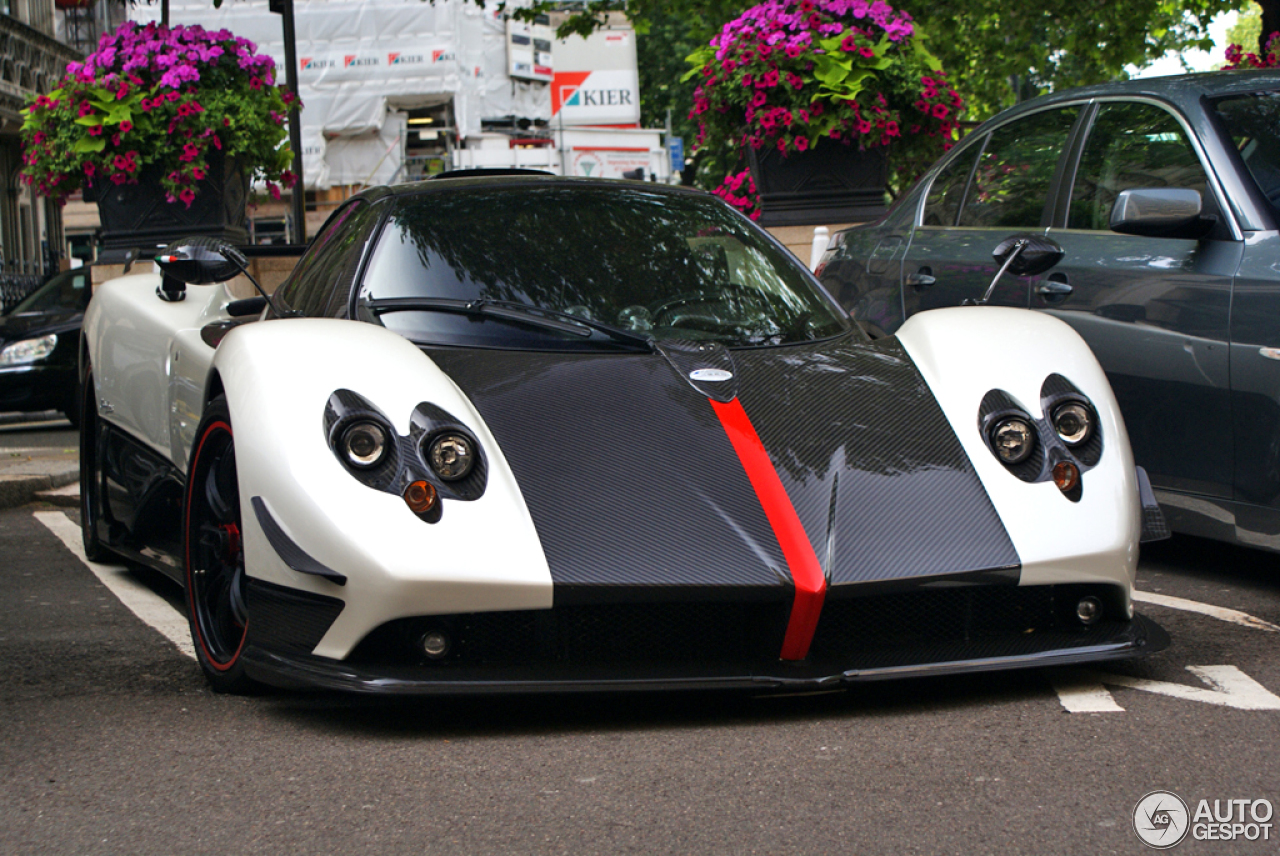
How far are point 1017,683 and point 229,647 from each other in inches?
71.2

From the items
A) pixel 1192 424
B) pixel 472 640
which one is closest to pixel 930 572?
pixel 472 640

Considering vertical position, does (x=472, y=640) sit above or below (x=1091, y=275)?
below

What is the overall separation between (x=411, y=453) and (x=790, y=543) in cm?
82

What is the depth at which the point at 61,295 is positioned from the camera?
1334cm

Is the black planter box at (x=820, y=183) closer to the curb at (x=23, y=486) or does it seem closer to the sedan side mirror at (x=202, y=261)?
the curb at (x=23, y=486)

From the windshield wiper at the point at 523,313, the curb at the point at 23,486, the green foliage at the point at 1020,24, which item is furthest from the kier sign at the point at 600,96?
the windshield wiper at the point at 523,313

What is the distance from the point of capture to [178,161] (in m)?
9.48

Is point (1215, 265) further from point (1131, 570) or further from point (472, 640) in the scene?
point (472, 640)

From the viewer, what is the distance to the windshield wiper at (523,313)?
156 inches

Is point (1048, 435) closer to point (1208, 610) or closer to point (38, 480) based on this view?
point (1208, 610)

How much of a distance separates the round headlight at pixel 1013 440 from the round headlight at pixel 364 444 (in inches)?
54.8

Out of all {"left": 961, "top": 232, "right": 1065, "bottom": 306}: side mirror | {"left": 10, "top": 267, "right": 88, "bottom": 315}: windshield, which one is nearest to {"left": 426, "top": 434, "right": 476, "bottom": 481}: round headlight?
{"left": 961, "top": 232, "right": 1065, "bottom": 306}: side mirror

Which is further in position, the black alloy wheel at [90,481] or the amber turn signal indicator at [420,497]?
the black alloy wheel at [90,481]

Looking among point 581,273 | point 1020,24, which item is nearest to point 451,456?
point 581,273
